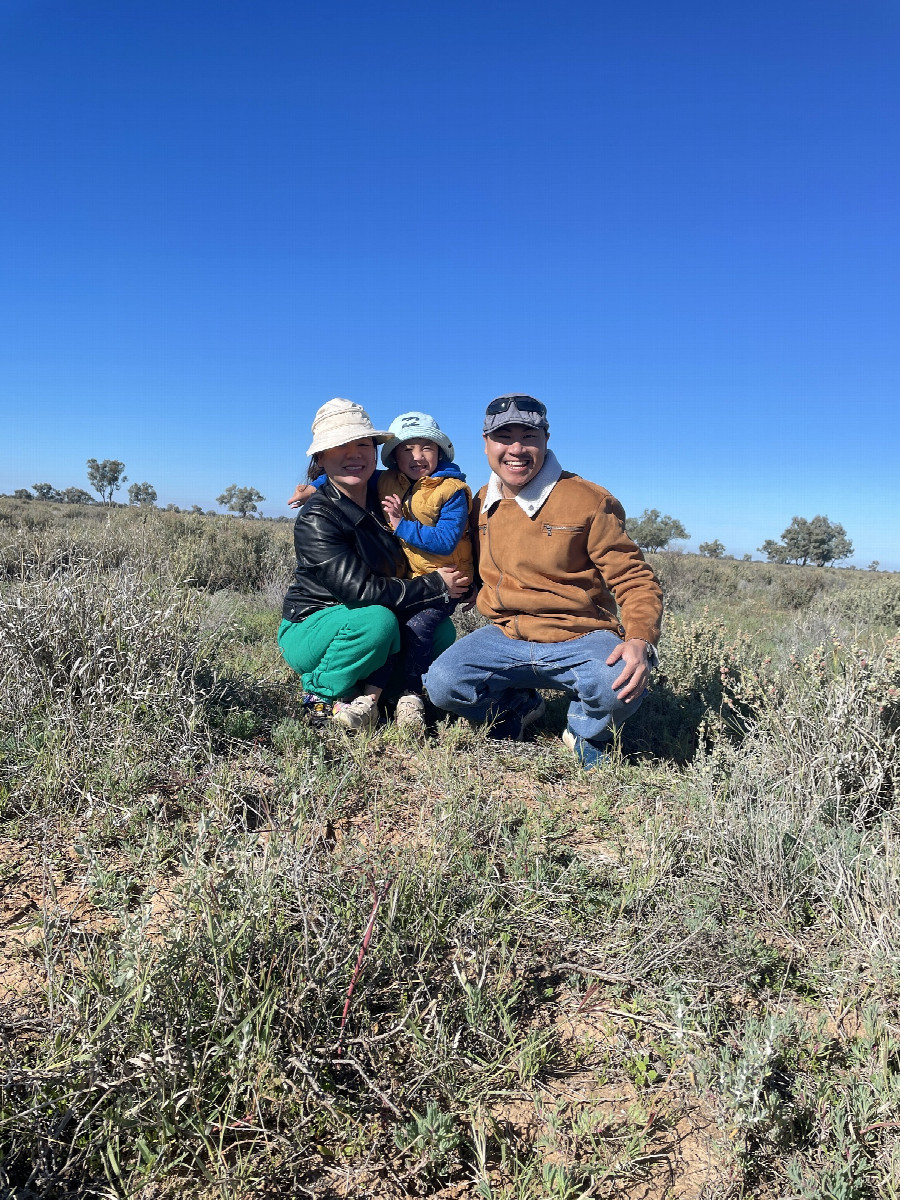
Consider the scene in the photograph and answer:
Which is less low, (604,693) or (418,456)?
(418,456)

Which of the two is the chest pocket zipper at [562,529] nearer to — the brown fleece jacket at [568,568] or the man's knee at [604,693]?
the brown fleece jacket at [568,568]

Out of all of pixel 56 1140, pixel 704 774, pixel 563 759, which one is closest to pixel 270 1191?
pixel 56 1140

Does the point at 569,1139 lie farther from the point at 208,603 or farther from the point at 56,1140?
the point at 208,603

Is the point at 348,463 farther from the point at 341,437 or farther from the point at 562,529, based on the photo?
the point at 562,529

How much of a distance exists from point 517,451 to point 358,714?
5.29ft

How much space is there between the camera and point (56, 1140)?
1.33m

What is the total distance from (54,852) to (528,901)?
165 centimetres

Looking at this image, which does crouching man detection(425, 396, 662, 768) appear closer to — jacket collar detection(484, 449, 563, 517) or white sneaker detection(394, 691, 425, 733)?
jacket collar detection(484, 449, 563, 517)

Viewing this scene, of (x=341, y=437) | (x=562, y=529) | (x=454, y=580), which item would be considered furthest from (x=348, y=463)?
(x=562, y=529)

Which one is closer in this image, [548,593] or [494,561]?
[548,593]

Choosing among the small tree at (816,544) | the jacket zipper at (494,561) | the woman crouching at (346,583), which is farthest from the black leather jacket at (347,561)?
the small tree at (816,544)

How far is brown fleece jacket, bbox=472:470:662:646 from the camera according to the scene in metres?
3.42

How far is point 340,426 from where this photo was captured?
3514 millimetres

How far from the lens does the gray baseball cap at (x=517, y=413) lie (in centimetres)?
338
